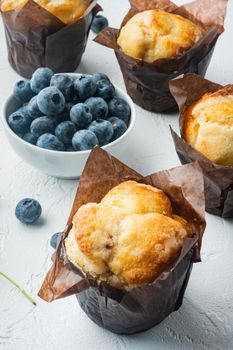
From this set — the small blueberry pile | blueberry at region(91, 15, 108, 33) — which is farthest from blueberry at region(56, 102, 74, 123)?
blueberry at region(91, 15, 108, 33)

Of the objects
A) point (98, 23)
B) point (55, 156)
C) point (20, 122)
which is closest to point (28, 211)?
point (55, 156)

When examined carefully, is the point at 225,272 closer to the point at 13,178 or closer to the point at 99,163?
the point at 99,163

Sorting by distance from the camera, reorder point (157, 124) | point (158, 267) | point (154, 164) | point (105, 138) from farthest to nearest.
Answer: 1. point (157, 124)
2. point (154, 164)
3. point (105, 138)
4. point (158, 267)

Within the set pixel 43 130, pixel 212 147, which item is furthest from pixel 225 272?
pixel 43 130

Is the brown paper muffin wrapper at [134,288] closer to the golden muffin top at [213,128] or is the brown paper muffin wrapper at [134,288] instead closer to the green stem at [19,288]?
the green stem at [19,288]

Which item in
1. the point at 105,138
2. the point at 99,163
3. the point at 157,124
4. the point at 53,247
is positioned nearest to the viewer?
the point at 99,163

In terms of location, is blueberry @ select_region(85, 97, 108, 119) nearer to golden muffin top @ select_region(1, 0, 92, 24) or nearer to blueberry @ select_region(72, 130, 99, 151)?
blueberry @ select_region(72, 130, 99, 151)
